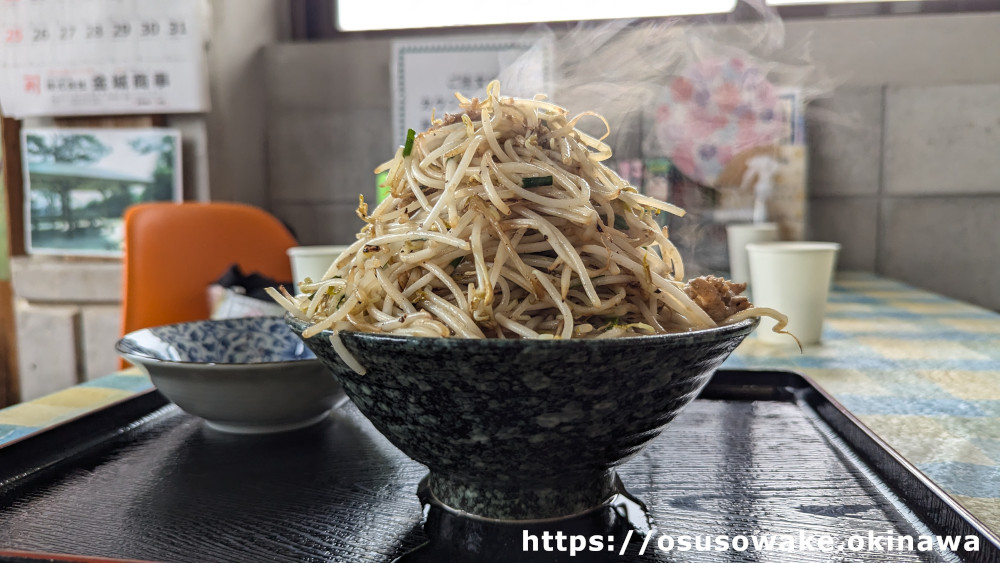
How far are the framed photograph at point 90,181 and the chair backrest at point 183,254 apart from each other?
0.86 meters

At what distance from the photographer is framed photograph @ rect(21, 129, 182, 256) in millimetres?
3020

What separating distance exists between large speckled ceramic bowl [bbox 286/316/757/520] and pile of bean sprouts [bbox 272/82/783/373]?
0.16 feet

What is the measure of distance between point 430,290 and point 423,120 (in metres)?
2.82

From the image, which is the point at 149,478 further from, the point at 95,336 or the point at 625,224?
the point at 95,336

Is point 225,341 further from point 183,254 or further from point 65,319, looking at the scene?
point 65,319

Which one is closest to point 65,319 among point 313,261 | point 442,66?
point 442,66

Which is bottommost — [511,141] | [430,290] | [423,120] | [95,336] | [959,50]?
[95,336]

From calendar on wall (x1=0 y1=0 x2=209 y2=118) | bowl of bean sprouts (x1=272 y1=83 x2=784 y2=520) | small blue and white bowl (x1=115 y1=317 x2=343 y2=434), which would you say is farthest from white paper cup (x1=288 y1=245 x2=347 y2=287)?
calendar on wall (x1=0 y1=0 x2=209 y2=118)

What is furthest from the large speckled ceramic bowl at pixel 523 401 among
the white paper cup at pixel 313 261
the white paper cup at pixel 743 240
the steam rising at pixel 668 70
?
the steam rising at pixel 668 70

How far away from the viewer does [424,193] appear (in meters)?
0.70

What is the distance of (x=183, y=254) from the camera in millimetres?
2209

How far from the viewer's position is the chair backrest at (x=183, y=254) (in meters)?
2.11

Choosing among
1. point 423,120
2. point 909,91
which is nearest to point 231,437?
point 423,120

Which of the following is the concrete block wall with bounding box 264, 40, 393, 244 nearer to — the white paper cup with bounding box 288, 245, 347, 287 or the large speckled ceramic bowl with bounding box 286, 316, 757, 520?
the white paper cup with bounding box 288, 245, 347, 287
